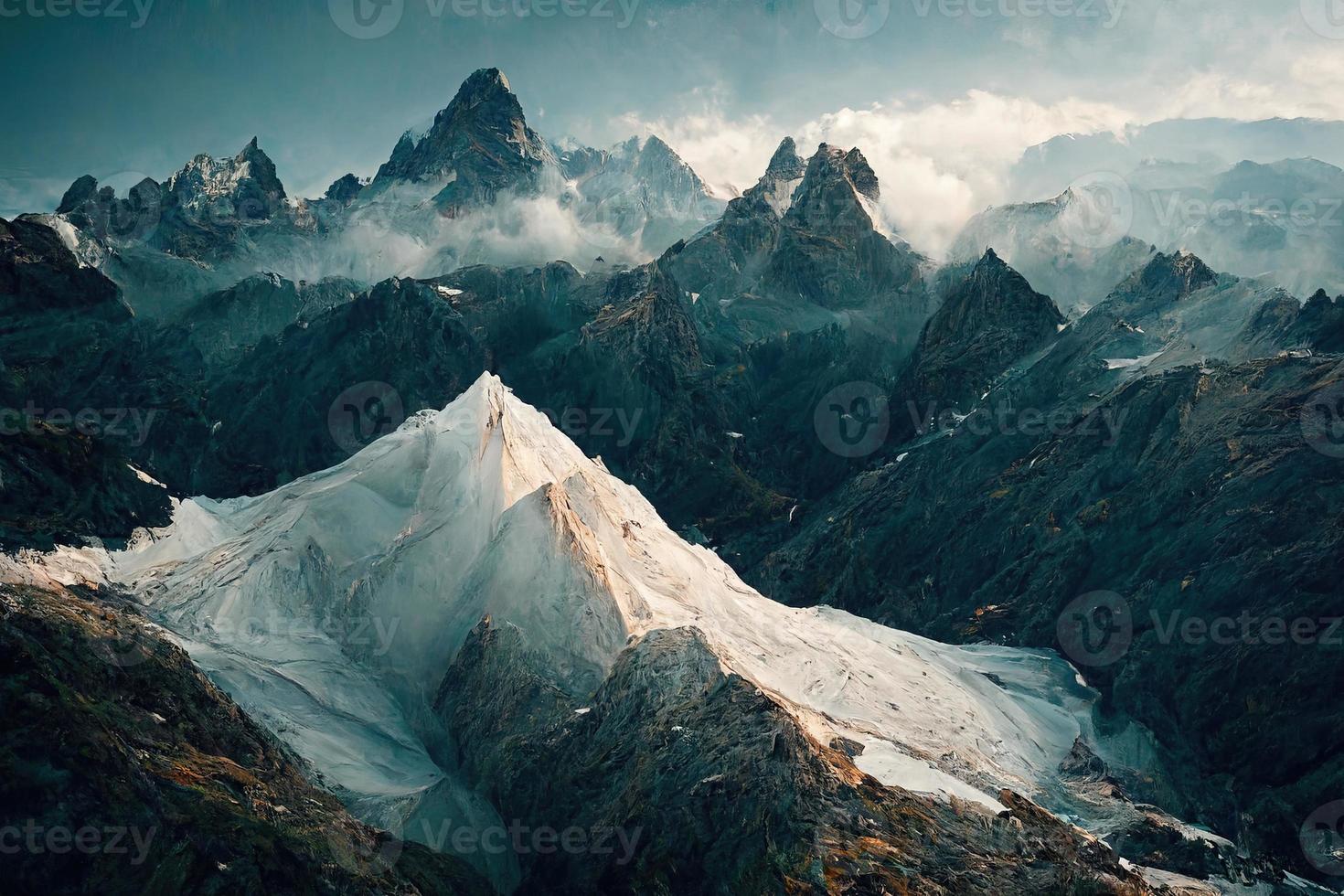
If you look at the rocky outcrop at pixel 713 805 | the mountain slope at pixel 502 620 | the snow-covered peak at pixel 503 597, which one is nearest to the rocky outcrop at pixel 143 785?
the rocky outcrop at pixel 713 805

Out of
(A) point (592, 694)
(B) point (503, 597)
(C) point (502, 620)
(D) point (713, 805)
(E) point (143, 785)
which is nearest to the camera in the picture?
(E) point (143, 785)

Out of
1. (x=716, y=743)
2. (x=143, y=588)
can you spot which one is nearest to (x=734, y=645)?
(x=716, y=743)

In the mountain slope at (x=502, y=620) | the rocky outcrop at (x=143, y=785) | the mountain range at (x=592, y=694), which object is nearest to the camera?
the rocky outcrop at (x=143, y=785)

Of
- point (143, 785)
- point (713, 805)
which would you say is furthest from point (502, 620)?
point (143, 785)

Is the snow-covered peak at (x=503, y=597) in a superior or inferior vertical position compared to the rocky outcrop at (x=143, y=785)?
superior

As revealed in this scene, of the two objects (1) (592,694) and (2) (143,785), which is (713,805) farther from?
(2) (143,785)

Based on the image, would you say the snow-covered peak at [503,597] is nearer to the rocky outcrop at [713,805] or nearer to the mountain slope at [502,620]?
the mountain slope at [502,620]

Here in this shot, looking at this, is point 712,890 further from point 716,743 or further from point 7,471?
point 7,471

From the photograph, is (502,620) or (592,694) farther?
(502,620)

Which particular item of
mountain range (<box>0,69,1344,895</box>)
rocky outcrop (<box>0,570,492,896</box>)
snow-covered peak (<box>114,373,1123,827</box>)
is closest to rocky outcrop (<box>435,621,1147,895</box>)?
mountain range (<box>0,69,1344,895</box>)

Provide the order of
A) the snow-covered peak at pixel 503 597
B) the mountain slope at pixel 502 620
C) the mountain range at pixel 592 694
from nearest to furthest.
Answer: the mountain range at pixel 592 694 → the mountain slope at pixel 502 620 → the snow-covered peak at pixel 503 597

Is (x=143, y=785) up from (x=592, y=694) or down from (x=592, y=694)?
down
